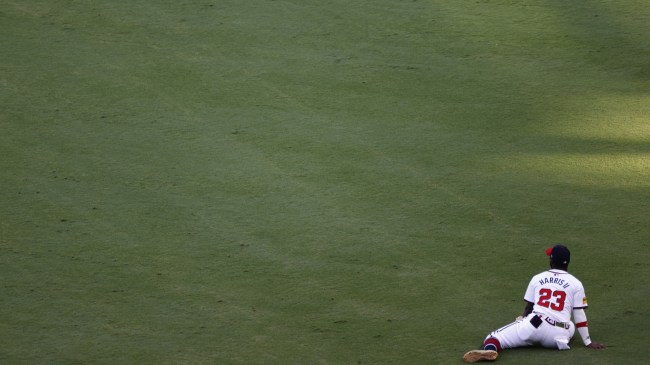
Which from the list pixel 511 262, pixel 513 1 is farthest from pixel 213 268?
pixel 513 1

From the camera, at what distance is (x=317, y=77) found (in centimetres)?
1059

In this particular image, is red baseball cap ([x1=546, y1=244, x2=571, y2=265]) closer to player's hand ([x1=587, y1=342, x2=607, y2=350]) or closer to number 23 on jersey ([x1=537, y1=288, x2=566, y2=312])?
number 23 on jersey ([x1=537, y1=288, x2=566, y2=312])

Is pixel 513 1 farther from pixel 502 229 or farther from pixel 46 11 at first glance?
pixel 46 11

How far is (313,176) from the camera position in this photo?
354 inches

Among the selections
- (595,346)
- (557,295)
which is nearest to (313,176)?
(557,295)

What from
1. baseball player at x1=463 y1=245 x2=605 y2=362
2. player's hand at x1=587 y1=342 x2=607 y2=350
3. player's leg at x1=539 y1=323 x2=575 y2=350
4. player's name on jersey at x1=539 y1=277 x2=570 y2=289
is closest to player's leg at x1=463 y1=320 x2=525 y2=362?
baseball player at x1=463 y1=245 x2=605 y2=362

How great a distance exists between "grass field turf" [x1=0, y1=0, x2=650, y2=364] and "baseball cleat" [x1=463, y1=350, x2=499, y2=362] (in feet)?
0.61

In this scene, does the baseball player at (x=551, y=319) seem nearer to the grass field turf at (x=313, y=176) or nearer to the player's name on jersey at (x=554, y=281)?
the player's name on jersey at (x=554, y=281)

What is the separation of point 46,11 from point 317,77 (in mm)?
3652

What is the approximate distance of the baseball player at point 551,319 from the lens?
627 cm

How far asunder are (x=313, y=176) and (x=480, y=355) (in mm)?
3304

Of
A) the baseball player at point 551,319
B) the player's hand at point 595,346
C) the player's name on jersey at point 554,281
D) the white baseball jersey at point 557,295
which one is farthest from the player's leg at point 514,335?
the player's hand at point 595,346

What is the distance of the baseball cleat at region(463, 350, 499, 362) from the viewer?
6.12 metres

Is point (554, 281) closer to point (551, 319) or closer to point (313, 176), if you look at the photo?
point (551, 319)
